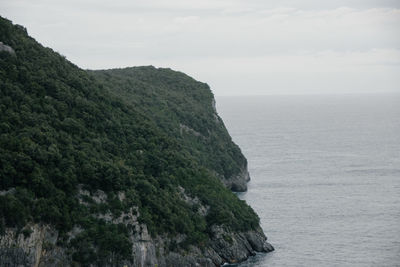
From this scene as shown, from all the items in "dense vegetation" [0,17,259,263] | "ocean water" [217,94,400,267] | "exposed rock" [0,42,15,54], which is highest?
"exposed rock" [0,42,15,54]

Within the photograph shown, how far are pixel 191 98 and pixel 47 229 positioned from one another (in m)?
81.0

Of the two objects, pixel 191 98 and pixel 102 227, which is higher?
pixel 191 98

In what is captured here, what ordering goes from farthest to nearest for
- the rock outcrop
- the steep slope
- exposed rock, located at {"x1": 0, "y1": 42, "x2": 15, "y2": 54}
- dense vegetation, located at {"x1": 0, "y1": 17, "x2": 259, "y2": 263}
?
1. the steep slope
2. exposed rock, located at {"x1": 0, "y1": 42, "x2": 15, "y2": 54}
3. dense vegetation, located at {"x1": 0, "y1": 17, "x2": 259, "y2": 263}
4. the rock outcrop

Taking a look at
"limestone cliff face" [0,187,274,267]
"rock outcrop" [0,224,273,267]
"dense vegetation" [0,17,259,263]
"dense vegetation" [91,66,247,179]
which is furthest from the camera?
"dense vegetation" [91,66,247,179]

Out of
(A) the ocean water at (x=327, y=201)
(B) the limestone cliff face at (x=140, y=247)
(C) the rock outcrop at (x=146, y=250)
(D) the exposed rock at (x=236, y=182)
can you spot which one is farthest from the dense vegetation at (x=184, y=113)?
(C) the rock outcrop at (x=146, y=250)

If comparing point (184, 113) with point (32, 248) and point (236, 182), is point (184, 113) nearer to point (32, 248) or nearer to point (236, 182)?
point (236, 182)

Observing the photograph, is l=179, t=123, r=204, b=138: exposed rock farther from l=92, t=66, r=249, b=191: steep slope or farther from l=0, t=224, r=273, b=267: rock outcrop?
l=0, t=224, r=273, b=267: rock outcrop

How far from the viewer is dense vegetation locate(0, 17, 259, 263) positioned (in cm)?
5559

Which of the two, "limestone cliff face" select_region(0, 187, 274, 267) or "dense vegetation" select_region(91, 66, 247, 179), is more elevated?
"dense vegetation" select_region(91, 66, 247, 179)

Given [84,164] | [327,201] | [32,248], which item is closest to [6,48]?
[84,164]

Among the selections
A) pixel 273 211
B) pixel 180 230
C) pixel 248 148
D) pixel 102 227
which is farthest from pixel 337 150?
pixel 102 227

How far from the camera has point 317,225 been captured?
8238cm

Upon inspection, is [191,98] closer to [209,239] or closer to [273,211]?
[273,211]

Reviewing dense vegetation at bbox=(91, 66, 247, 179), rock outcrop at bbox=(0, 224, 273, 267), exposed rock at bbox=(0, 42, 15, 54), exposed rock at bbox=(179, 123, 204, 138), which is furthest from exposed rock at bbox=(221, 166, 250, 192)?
exposed rock at bbox=(0, 42, 15, 54)
